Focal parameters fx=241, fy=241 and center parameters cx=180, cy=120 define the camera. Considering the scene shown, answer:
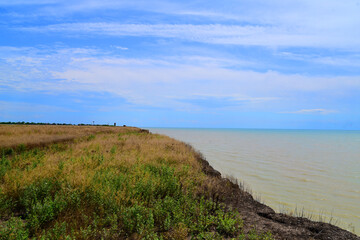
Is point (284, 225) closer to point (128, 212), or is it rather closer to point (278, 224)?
point (278, 224)

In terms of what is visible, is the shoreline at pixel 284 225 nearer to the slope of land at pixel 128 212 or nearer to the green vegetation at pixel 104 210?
the slope of land at pixel 128 212

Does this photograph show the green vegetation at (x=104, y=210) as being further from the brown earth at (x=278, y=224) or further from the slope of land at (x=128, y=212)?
the brown earth at (x=278, y=224)

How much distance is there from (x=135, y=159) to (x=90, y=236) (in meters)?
6.21

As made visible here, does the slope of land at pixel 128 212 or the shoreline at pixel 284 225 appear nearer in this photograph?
the slope of land at pixel 128 212

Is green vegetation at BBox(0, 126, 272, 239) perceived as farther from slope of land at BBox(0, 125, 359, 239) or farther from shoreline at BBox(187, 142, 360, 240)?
shoreline at BBox(187, 142, 360, 240)

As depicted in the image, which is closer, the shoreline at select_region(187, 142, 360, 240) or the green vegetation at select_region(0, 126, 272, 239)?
the green vegetation at select_region(0, 126, 272, 239)

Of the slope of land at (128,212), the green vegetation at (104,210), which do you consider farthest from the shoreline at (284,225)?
the green vegetation at (104,210)

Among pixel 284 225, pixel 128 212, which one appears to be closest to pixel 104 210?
pixel 128 212

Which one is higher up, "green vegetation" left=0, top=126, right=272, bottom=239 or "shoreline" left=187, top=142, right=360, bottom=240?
"green vegetation" left=0, top=126, right=272, bottom=239

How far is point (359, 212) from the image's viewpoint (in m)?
9.41

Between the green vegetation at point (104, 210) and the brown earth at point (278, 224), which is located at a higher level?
the green vegetation at point (104, 210)

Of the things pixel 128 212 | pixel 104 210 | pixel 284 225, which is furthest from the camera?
pixel 284 225

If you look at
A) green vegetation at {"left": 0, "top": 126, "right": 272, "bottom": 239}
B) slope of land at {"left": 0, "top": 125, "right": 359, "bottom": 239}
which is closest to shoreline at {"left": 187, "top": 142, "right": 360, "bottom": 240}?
slope of land at {"left": 0, "top": 125, "right": 359, "bottom": 239}

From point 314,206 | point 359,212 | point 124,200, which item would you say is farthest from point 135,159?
point 359,212
